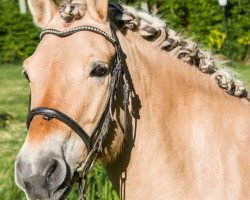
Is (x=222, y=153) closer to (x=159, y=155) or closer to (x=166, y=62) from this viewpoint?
(x=159, y=155)

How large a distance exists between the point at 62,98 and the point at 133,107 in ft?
1.53

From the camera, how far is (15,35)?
20578 mm

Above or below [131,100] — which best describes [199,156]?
below

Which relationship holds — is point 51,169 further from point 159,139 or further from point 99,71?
point 159,139

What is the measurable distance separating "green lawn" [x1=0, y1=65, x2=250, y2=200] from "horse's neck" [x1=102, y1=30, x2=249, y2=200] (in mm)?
962

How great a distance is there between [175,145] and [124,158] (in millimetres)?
255

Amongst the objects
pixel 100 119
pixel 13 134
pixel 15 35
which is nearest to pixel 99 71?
pixel 100 119

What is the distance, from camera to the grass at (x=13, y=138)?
572cm

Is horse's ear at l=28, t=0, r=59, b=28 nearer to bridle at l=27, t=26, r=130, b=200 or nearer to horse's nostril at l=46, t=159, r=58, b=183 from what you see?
bridle at l=27, t=26, r=130, b=200

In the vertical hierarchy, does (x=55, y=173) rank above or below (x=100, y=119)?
below

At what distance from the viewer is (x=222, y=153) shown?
338 cm

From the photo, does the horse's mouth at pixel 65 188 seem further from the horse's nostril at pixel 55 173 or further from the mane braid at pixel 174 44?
the mane braid at pixel 174 44

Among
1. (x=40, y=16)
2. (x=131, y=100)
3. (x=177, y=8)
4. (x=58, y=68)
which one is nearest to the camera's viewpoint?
(x=58, y=68)

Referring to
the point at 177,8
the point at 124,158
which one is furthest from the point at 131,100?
the point at 177,8
